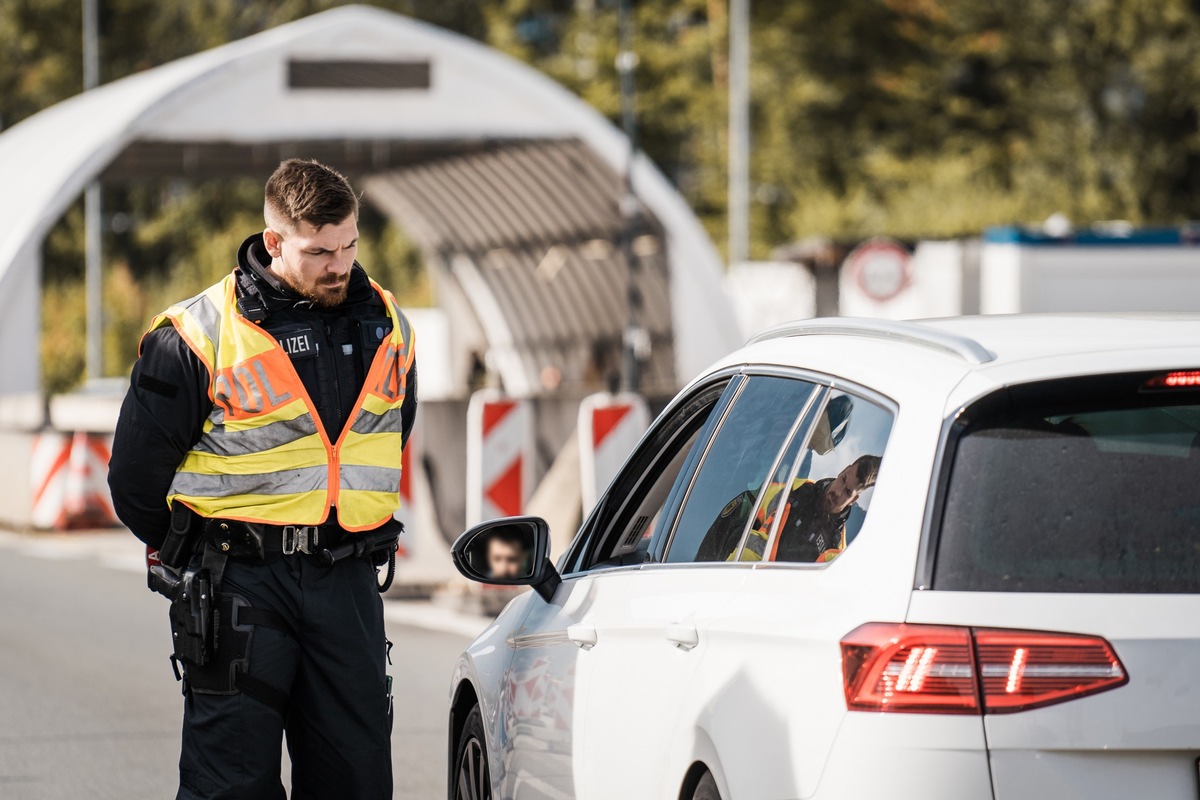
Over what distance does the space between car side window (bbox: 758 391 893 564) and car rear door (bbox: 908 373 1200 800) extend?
0.93ft

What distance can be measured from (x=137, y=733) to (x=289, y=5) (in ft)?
182

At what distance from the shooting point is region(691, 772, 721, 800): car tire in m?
3.71

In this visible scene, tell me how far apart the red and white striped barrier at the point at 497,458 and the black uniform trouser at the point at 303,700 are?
8842mm

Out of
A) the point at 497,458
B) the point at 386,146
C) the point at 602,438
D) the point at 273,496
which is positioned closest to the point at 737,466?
the point at 273,496

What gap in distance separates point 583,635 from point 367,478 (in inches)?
25.3

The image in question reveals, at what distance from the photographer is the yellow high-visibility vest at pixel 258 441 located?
4652mm

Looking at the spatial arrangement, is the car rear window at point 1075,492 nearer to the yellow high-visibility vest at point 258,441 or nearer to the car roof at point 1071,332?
the car roof at point 1071,332

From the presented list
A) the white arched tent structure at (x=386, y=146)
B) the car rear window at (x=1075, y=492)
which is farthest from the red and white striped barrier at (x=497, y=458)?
Result: the car rear window at (x=1075, y=492)

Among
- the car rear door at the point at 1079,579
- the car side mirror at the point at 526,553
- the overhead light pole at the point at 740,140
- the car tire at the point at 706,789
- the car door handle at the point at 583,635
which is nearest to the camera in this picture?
the car rear door at the point at 1079,579

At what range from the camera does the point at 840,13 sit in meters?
52.5

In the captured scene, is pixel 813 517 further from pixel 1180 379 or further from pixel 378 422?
pixel 378 422

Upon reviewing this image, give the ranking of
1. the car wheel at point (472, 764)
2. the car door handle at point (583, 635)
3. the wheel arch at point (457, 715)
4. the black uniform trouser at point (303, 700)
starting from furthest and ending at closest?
the wheel arch at point (457, 715) → the car wheel at point (472, 764) → the black uniform trouser at point (303, 700) → the car door handle at point (583, 635)

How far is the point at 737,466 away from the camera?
13.8 feet

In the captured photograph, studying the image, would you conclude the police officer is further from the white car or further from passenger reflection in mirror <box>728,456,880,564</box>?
passenger reflection in mirror <box>728,456,880,564</box>
